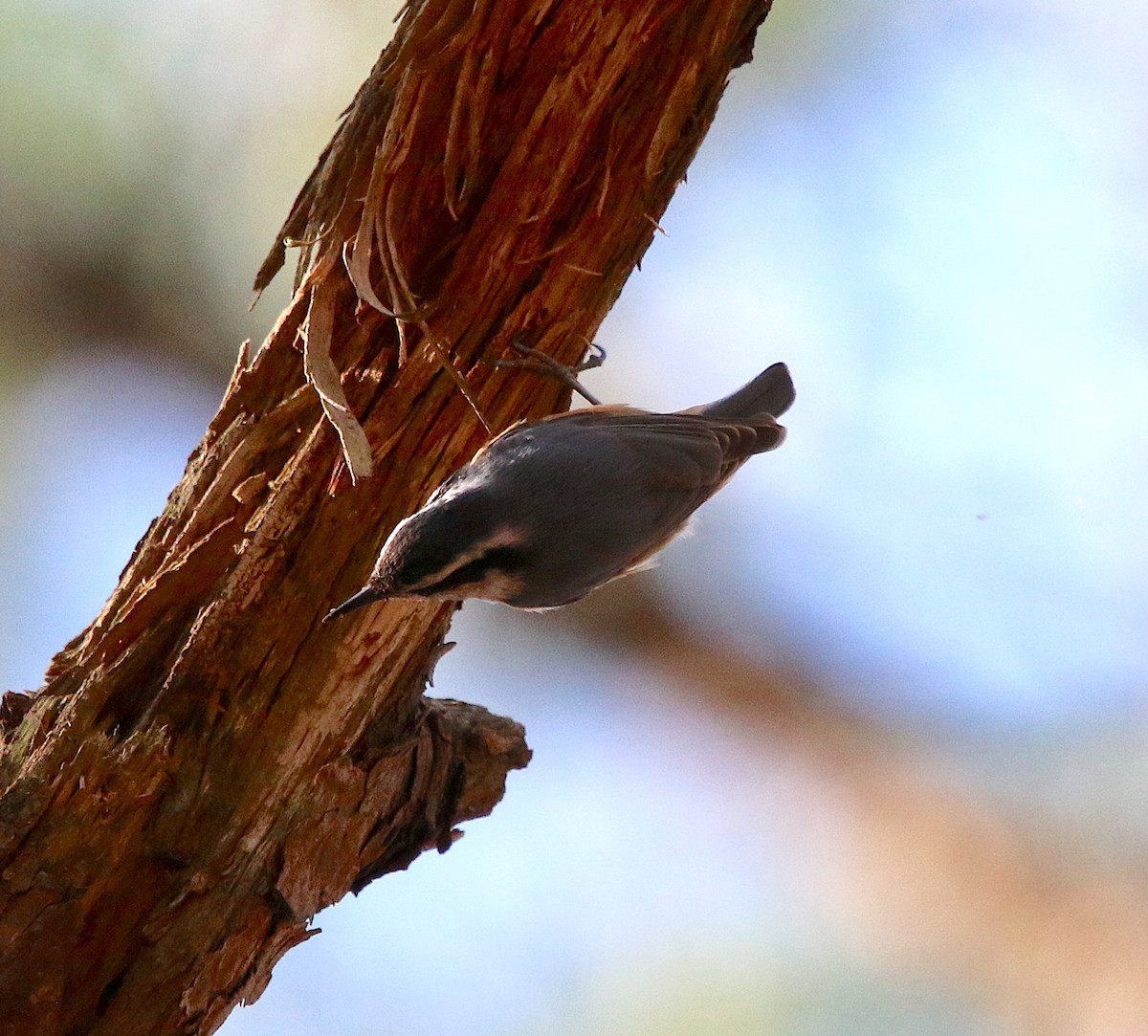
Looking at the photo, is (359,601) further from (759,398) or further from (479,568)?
(759,398)

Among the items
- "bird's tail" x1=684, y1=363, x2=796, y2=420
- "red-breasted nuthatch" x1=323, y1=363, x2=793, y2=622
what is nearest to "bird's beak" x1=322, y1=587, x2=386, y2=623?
"red-breasted nuthatch" x1=323, y1=363, x2=793, y2=622

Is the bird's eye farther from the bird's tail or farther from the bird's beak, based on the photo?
the bird's tail

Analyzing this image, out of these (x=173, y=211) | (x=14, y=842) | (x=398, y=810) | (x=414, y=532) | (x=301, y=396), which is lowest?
(x=14, y=842)

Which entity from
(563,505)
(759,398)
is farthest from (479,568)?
(759,398)

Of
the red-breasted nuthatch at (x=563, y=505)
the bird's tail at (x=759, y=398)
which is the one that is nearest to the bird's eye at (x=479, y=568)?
the red-breasted nuthatch at (x=563, y=505)

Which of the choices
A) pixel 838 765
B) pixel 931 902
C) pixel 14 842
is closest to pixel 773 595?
pixel 838 765

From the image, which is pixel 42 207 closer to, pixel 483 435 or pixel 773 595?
pixel 483 435
